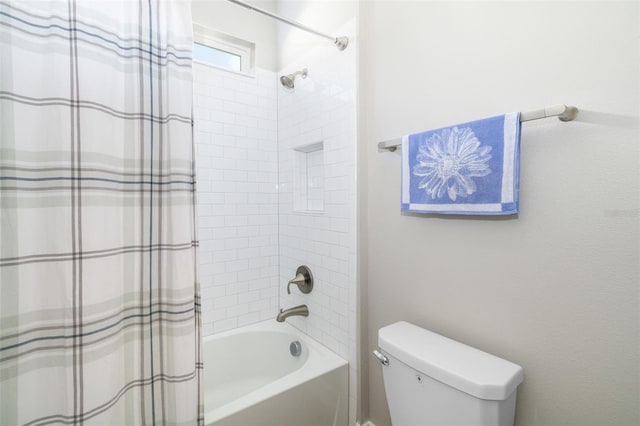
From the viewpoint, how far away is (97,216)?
0.87m

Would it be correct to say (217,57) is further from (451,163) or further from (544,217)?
(544,217)

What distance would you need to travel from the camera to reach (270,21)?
2.21 m

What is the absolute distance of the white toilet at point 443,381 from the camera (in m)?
0.89

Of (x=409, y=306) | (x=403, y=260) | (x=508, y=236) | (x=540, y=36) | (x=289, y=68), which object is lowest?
(x=409, y=306)

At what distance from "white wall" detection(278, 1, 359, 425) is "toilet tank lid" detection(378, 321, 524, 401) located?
458 millimetres

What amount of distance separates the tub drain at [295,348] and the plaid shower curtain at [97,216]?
3.02ft

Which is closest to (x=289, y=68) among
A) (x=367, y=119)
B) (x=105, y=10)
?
(x=367, y=119)

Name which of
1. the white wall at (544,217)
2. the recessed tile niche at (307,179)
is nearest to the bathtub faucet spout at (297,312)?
the recessed tile niche at (307,179)

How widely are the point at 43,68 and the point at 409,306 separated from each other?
1.57 metres

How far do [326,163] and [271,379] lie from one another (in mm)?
1540

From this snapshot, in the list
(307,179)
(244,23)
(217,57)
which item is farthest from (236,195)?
(244,23)

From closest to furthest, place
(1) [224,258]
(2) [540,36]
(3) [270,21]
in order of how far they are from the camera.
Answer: (2) [540,36]
(1) [224,258]
(3) [270,21]

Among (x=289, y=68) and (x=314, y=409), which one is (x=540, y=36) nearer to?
(x=289, y=68)

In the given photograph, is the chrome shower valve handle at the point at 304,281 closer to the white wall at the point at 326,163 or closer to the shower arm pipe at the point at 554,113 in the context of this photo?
the white wall at the point at 326,163
